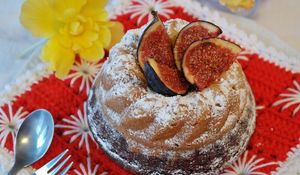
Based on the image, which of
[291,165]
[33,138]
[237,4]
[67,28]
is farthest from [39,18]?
[291,165]

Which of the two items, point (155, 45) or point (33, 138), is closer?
point (155, 45)

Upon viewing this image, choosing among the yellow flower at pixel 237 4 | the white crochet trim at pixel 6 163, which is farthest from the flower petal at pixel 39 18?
the yellow flower at pixel 237 4

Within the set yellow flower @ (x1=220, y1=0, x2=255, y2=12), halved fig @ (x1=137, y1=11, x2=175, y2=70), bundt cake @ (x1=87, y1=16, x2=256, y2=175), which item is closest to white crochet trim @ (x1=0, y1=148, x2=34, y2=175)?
bundt cake @ (x1=87, y1=16, x2=256, y2=175)

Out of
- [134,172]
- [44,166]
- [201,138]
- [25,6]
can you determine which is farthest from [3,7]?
[201,138]

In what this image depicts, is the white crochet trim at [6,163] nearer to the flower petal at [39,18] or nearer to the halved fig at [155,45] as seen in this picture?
the flower petal at [39,18]

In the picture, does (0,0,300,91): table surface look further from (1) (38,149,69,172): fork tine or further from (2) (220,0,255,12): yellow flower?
(1) (38,149,69,172): fork tine

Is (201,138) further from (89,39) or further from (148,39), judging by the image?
(89,39)

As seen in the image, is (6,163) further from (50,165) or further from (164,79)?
(164,79)
